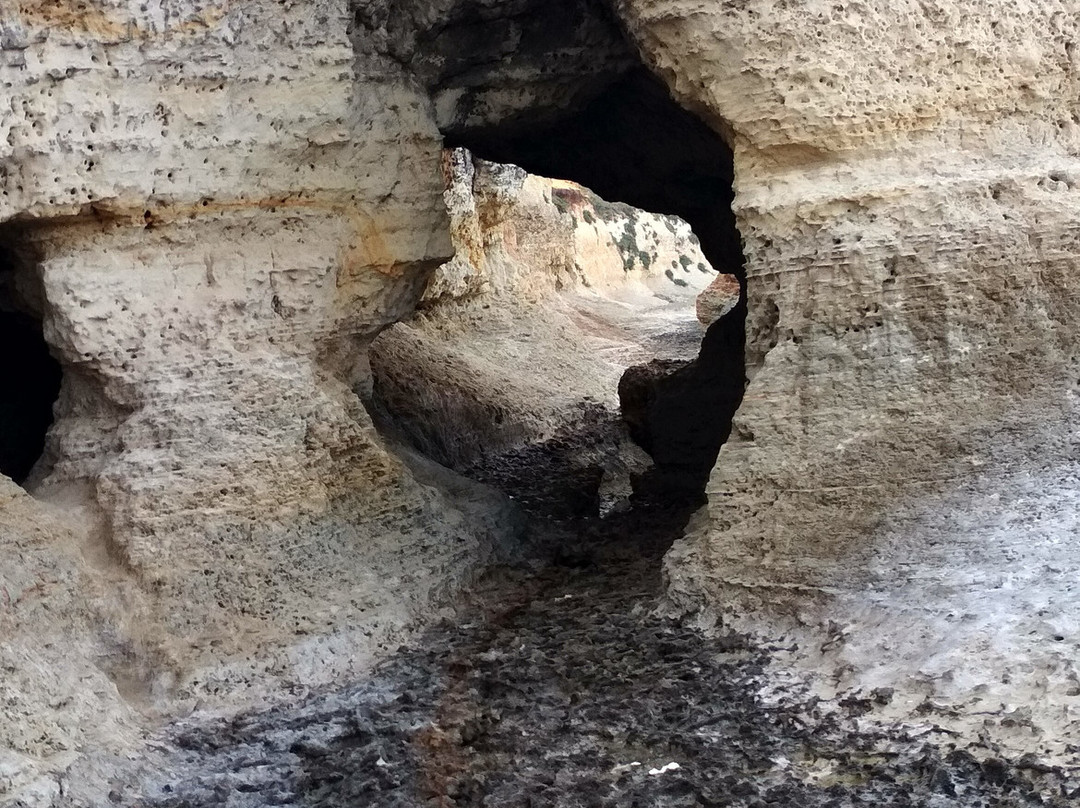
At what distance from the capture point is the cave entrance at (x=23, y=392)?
24.9ft

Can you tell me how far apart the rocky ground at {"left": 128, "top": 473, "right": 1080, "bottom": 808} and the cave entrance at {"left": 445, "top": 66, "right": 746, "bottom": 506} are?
10.9 ft

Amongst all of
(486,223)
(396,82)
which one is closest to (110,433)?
(396,82)

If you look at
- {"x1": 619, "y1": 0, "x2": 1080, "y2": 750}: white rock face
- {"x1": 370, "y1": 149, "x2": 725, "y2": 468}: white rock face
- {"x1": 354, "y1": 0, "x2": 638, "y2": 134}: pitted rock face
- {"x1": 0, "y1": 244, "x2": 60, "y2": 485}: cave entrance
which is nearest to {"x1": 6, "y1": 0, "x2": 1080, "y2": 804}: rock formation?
{"x1": 619, "y1": 0, "x2": 1080, "y2": 750}: white rock face

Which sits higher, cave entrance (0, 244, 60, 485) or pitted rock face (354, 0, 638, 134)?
pitted rock face (354, 0, 638, 134)

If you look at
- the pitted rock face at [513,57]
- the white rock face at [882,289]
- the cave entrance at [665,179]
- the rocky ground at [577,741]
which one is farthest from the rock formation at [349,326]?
the cave entrance at [665,179]

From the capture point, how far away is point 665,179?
28.7 ft

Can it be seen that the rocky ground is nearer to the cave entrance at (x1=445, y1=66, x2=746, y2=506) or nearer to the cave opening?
the cave opening

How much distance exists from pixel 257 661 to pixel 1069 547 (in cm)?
361

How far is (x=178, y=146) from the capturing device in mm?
5840

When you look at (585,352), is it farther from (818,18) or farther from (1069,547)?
(1069,547)

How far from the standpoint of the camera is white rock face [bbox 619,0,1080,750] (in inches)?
200

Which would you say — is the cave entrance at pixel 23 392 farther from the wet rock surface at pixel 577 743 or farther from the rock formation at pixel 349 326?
the wet rock surface at pixel 577 743

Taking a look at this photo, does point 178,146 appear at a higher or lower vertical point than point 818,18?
lower

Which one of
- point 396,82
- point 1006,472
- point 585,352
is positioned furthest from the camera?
point 585,352
